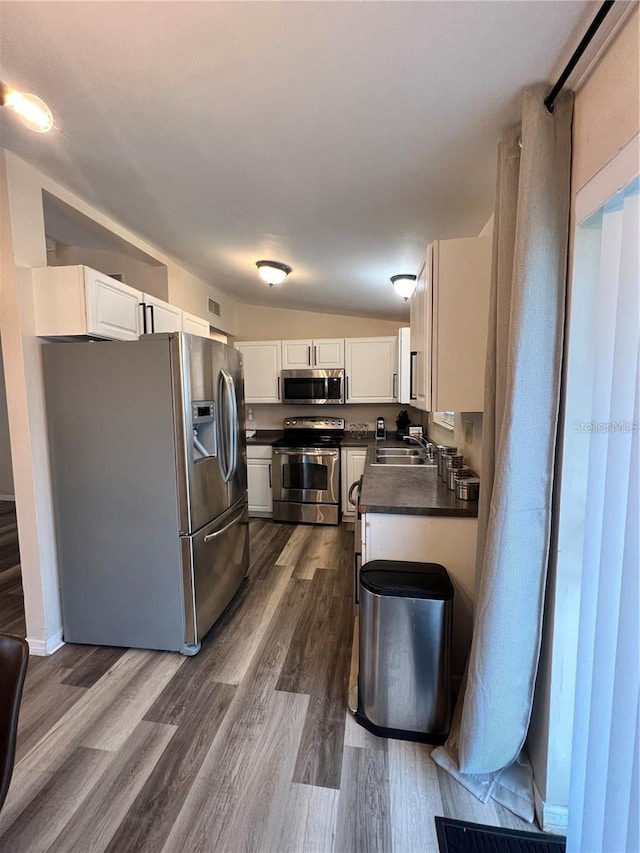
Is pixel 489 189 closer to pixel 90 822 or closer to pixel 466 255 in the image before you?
pixel 466 255

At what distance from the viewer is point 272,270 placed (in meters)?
2.92

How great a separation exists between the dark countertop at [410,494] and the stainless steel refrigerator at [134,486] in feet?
3.21

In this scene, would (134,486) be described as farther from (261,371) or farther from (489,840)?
(261,371)

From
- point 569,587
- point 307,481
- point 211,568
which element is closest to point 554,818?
point 569,587

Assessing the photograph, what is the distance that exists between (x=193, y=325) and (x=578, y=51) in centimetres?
273

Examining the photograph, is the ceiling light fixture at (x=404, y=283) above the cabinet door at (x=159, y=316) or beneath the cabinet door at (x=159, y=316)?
above

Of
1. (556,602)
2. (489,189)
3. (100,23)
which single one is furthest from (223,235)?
(556,602)

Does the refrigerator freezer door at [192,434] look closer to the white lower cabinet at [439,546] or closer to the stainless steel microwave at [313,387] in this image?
the white lower cabinet at [439,546]

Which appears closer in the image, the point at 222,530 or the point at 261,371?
the point at 222,530

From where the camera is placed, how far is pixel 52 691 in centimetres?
A: 183

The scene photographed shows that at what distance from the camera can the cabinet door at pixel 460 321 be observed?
1.59m

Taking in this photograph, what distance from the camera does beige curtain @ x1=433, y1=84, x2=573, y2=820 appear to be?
107 cm

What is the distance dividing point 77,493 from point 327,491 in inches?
97.4

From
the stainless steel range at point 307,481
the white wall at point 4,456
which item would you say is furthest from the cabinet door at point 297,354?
the white wall at point 4,456
